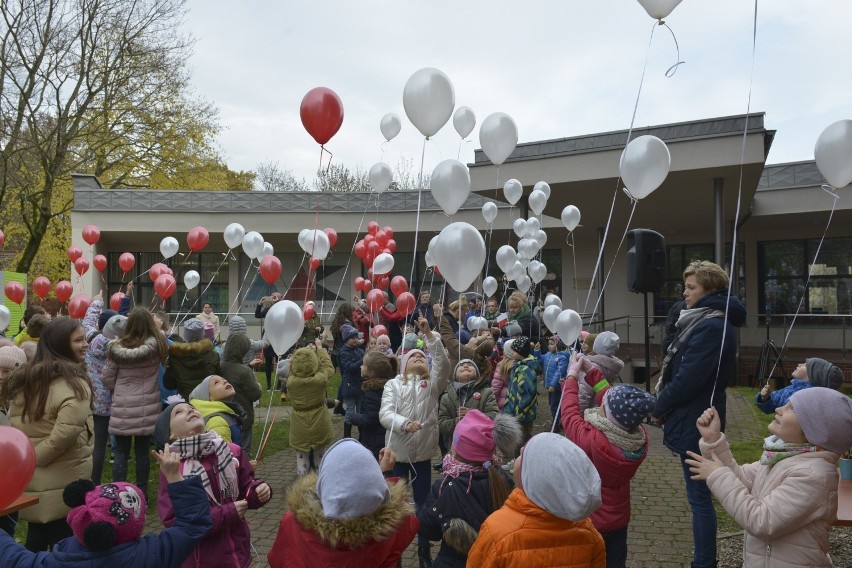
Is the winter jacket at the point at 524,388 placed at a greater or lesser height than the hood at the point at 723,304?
lesser

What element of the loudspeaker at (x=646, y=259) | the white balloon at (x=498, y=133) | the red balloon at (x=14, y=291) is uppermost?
the white balloon at (x=498, y=133)

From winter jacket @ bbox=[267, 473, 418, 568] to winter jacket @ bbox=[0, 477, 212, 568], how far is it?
0.34 m

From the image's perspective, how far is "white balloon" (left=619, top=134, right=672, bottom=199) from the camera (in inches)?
201

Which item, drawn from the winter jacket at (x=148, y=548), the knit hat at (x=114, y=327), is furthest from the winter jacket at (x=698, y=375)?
the knit hat at (x=114, y=327)

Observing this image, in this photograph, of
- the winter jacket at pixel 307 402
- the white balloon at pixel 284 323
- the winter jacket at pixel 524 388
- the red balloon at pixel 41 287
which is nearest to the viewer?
the white balloon at pixel 284 323

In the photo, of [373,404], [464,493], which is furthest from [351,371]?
[464,493]

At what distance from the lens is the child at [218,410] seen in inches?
134

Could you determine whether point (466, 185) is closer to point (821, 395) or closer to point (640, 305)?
point (821, 395)

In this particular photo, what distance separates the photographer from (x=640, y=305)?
62.0 ft

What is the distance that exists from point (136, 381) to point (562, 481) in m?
4.06

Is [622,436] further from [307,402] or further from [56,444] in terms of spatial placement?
[307,402]

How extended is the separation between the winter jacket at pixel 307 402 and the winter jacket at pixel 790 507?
12.0 ft

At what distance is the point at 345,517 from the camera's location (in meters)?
2.21

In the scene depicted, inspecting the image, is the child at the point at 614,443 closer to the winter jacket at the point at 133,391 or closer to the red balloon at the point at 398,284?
the winter jacket at the point at 133,391
